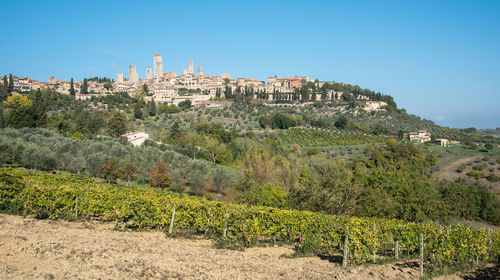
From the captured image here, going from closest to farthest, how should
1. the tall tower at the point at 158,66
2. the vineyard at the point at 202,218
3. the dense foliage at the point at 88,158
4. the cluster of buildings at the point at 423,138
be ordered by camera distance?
the vineyard at the point at 202,218 < the dense foliage at the point at 88,158 < the cluster of buildings at the point at 423,138 < the tall tower at the point at 158,66

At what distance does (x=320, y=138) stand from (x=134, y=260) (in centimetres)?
4953

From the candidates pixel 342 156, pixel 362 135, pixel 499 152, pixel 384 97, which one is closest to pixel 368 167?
pixel 342 156

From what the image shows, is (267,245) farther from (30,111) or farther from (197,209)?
(30,111)

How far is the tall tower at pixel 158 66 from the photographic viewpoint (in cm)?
14250

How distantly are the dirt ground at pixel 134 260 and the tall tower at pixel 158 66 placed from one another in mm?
137318

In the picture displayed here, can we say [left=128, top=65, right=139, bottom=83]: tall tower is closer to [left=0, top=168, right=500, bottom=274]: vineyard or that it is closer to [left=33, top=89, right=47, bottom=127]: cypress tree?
[left=33, top=89, right=47, bottom=127]: cypress tree


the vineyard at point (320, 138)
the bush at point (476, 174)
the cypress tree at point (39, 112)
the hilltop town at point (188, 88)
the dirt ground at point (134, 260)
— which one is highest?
the hilltop town at point (188, 88)

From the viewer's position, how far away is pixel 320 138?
5588 cm

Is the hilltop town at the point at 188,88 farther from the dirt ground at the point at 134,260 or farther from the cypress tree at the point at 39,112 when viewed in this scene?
the dirt ground at the point at 134,260

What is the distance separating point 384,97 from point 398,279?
9896 centimetres

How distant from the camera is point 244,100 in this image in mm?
87500

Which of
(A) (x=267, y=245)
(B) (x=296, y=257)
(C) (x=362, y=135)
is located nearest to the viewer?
(B) (x=296, y=257)

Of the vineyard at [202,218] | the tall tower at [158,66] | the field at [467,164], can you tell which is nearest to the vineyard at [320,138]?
the field at [467,164]

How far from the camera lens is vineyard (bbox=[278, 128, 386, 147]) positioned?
5334 cm
